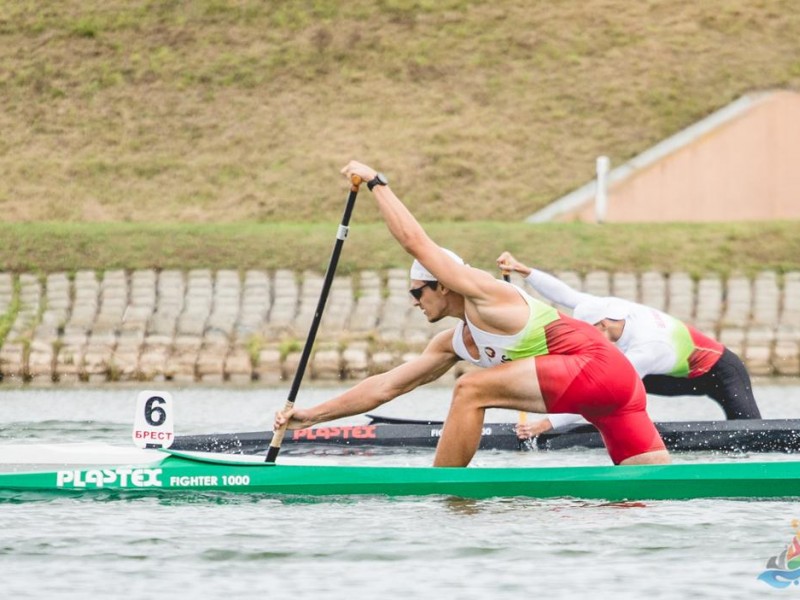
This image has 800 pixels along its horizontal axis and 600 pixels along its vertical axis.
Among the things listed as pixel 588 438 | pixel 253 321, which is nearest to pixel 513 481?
pixel 588 438

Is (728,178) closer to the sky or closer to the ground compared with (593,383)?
closer to the sky

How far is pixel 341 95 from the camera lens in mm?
30609

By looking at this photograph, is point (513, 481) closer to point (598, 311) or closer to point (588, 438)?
point (598, 311)

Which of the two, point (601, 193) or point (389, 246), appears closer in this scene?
point (389, 246)

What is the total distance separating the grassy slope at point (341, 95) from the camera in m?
27.8

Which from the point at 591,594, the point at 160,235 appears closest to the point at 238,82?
the point at 160,235

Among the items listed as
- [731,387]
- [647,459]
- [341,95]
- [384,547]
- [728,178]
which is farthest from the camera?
[341,95]

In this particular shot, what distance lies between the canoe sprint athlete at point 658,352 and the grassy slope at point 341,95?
1383 cm

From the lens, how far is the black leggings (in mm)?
12945

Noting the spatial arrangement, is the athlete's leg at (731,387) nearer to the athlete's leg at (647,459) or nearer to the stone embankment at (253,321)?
the athlete's leg at (647,459)

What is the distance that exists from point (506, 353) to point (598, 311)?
2.98 metres

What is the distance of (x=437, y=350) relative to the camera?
10.0 meters

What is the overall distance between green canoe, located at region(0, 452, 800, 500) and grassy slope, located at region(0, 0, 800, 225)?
55.0 ft

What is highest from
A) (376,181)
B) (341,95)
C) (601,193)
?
(341,95)
